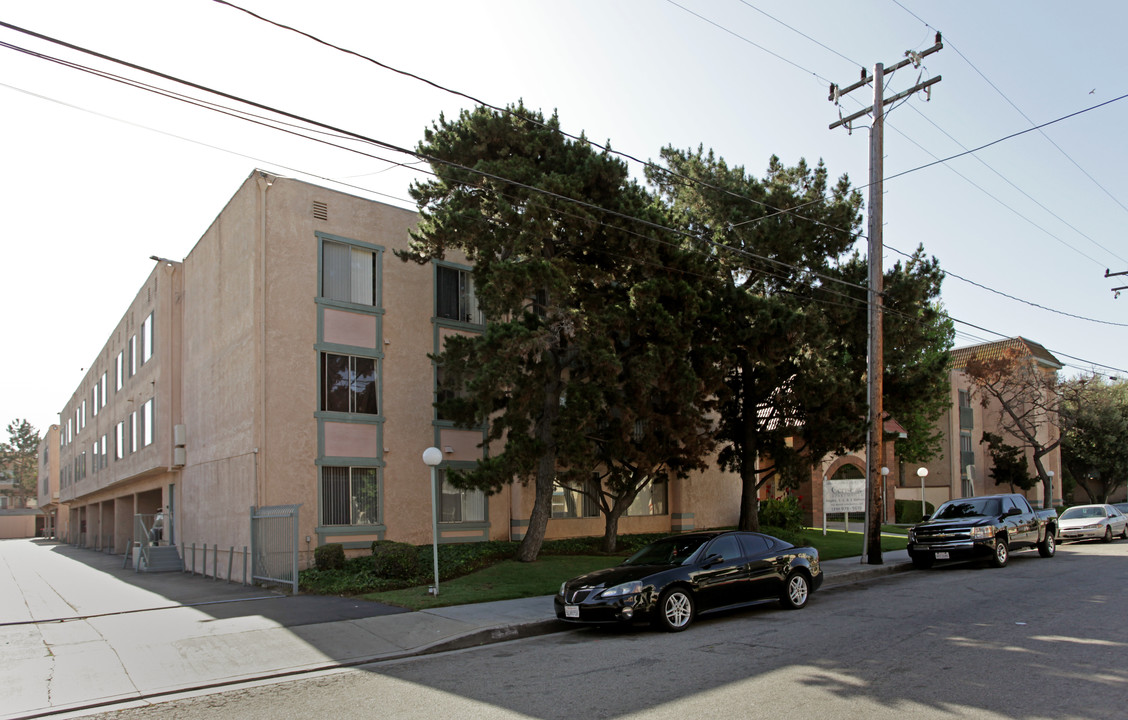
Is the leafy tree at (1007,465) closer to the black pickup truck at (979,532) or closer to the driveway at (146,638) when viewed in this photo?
the black pickup truck at (979,532)

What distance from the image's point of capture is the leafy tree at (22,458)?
108 meters

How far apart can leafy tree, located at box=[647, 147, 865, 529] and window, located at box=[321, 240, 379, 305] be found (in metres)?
8.18

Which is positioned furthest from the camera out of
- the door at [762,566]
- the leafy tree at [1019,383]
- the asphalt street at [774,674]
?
the leafy tree at [1019,383]

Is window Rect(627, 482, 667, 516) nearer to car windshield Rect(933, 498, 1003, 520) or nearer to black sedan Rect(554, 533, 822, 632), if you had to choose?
car windshield Rect(933, 498, 1003, 520)

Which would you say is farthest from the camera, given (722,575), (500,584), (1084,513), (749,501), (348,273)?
(1084,513)

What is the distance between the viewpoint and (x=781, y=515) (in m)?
29.3

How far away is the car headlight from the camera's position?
10627 millimetres

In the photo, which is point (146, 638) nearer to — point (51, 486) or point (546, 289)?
point (546, 289)

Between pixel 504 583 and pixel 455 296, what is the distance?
29.6 feet

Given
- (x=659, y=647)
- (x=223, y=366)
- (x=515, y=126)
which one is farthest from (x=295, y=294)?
(x=659, y=647)

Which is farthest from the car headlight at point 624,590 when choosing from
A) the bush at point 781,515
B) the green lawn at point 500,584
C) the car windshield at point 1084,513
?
the car windshield at point 1084,513

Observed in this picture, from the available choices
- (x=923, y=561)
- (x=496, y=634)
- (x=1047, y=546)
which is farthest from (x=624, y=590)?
A: (x=1047, y=546)

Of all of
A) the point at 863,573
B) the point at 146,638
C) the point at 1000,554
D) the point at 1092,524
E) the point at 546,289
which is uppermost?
the point at 546,289

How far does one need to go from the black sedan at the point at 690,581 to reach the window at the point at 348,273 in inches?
434
